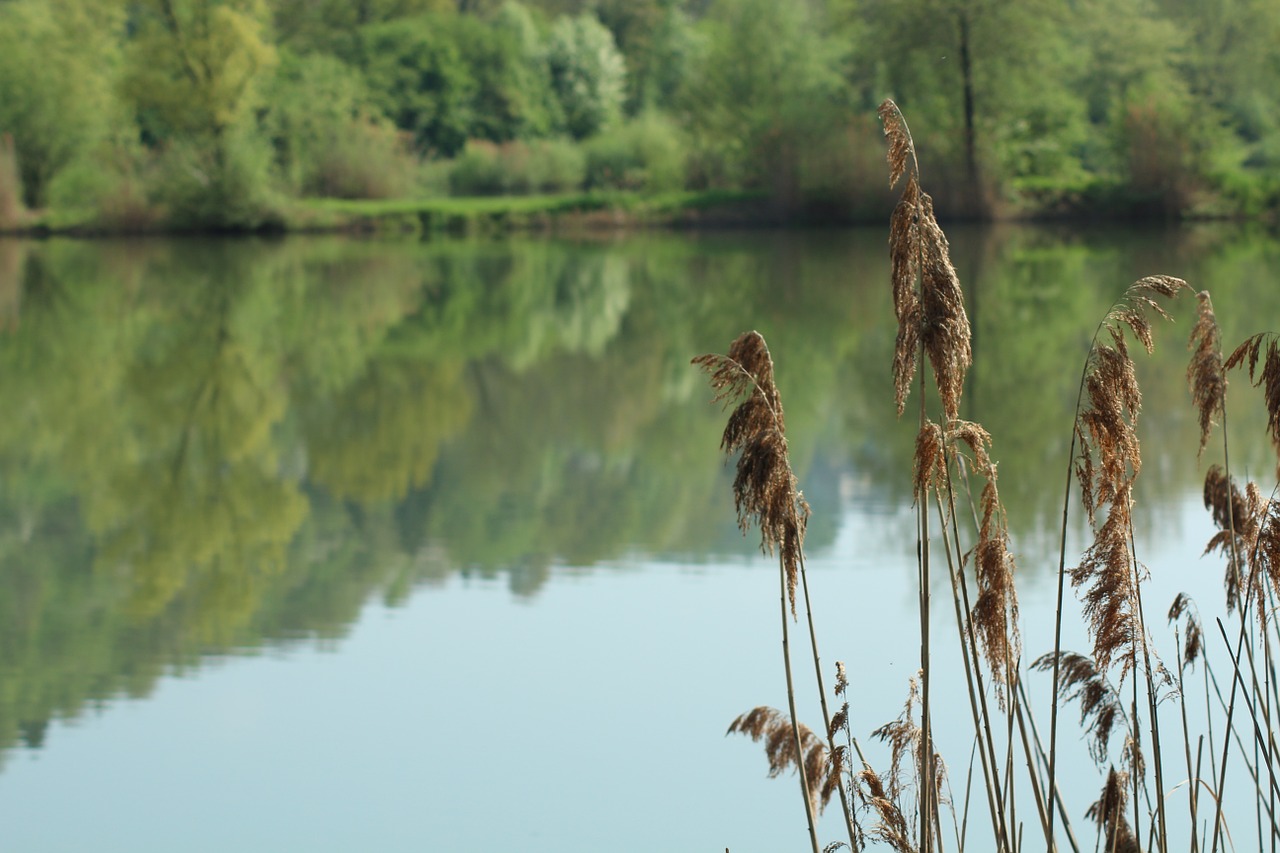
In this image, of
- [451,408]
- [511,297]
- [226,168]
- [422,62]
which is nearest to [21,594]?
[451,408]

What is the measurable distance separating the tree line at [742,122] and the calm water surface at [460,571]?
62.5 feet

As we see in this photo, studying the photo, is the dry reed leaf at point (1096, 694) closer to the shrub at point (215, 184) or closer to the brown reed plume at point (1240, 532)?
the brown reed plume at point (1240, 532)

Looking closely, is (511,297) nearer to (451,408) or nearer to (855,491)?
(451,408)

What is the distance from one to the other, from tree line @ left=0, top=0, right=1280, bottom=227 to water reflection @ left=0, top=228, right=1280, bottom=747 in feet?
44.4

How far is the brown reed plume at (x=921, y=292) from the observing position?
1.73 m

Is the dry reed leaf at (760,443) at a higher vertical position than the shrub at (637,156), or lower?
lower

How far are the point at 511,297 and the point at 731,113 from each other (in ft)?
65.3

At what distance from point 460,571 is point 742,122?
31.4m

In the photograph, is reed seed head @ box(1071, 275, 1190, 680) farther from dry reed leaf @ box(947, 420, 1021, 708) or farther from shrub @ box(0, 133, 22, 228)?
shrub @ box(0, 133, 22, 228)

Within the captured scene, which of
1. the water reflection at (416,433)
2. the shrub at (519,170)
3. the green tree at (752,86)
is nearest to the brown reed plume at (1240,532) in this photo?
the water reflection at (416,433)

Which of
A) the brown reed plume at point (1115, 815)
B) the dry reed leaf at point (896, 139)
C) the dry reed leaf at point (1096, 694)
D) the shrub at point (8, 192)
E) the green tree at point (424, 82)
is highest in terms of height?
the green tree at point (424, 82)

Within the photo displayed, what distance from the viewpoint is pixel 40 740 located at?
4.05 m

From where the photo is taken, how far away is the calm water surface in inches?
146

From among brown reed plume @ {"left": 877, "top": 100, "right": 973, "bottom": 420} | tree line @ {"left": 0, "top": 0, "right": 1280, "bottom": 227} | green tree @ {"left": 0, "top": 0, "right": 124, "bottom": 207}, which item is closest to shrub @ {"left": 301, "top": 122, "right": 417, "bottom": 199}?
tree line @ {"left": 0, "top": 0, "right": 1280, "bottom": 227}
